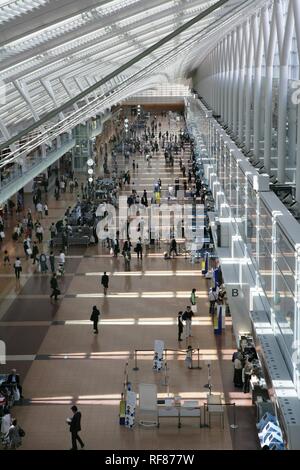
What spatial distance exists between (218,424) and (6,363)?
5.43 metres

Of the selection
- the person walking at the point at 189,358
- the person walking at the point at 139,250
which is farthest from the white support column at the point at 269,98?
the person walking at the point at 139,250

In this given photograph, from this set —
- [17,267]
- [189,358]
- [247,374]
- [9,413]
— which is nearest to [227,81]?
[17,267]

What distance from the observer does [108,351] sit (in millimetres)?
17734

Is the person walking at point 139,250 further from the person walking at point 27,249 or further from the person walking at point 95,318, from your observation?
the person walking at point 95,318

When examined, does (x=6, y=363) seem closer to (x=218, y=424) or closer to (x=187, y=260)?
(x=218, y=424)

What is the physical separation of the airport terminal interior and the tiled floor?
49mm

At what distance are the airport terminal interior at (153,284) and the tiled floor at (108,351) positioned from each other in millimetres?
49

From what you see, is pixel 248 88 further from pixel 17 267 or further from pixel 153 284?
pixel 17 267

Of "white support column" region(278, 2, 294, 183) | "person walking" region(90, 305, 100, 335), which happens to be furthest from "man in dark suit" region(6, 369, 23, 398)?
"white support column" region(278, 2, 294, 183)

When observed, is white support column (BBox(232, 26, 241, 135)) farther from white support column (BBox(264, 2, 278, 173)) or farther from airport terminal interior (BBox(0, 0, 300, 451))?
white support column (BBox(264, 2, 278, 173))

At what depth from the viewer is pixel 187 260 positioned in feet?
88.9

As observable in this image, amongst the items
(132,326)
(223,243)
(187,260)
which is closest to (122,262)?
(187,260)
